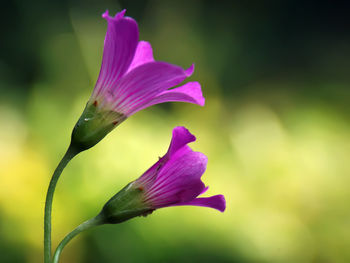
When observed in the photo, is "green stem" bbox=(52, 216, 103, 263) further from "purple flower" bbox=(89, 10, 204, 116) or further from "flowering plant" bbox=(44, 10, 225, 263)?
"purple flower" bbox=(89, 10, 204, 116)

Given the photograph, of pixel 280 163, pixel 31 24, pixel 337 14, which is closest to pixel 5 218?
→ pixel 280 163

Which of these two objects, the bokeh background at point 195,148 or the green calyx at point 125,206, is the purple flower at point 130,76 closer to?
the green calyx at point 125,206

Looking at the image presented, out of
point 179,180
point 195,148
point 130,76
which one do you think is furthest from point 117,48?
point 195,148

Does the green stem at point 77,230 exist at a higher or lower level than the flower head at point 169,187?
lower

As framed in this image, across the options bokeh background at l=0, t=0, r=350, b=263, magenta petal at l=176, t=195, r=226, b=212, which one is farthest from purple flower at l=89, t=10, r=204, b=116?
bokeh background at l=0, t=0, r=350, b=263

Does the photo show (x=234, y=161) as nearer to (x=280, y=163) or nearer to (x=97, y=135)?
(x=280, y=163)

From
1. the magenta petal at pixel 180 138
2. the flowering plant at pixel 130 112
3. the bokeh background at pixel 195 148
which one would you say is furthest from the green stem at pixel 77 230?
the bokeh background at pixel 195 148

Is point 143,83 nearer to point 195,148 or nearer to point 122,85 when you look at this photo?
point 122,85
